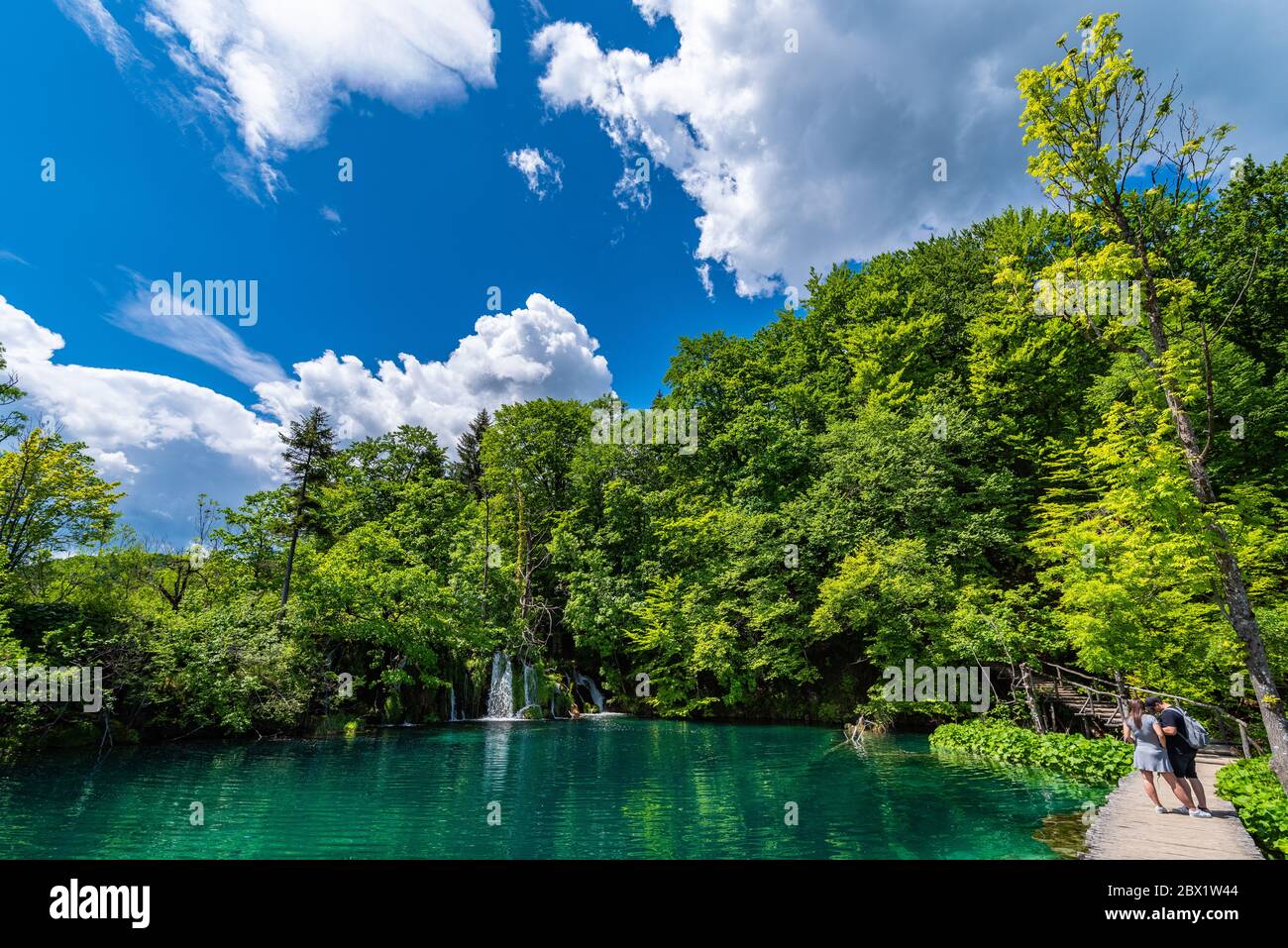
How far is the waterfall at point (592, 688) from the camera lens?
115ft

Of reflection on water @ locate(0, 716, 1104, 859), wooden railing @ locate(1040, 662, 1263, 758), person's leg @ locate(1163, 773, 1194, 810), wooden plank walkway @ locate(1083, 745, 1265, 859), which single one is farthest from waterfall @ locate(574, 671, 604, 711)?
person's leg @ locate(1163, 773, 1194, 810)

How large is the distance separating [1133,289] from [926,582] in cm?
1343

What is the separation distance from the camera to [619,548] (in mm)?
36781

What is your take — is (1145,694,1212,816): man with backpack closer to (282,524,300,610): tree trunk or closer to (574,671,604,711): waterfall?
(282,524,300,610): tree trunk

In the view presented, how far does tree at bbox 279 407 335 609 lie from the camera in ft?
85.4

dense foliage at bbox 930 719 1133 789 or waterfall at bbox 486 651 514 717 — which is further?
waterfall at bbox 486 651 514 717

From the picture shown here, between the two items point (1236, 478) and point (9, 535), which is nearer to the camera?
point (9, 535)

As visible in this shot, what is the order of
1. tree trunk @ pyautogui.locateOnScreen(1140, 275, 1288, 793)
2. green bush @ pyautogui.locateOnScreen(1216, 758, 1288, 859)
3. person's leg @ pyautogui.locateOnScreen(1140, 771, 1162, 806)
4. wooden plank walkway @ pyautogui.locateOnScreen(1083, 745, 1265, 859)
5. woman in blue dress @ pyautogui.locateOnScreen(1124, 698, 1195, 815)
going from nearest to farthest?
1. wooden plank walkway @ pyautogui.locateOnScreen(1083, 745, 1265, 859)
2. green bush @ pyautogui.locateOnScreen(1216, 758, 1288, 859)
3. tree trunk @ pyautogui.locateOnScreen(1140, 275, 1288, 793)
4. woman in blue dress @ pyautogui.locateOnScreen(1124, 698, 1195, 815)
5. person's leg @ pyautogui.locateOnScreen(1140, 771, 1162, 806)

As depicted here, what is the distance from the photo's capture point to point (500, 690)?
31156mm

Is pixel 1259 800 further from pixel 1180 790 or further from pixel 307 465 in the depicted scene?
pixel 307 465

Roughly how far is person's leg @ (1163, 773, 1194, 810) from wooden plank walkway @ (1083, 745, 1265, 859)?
121mm
